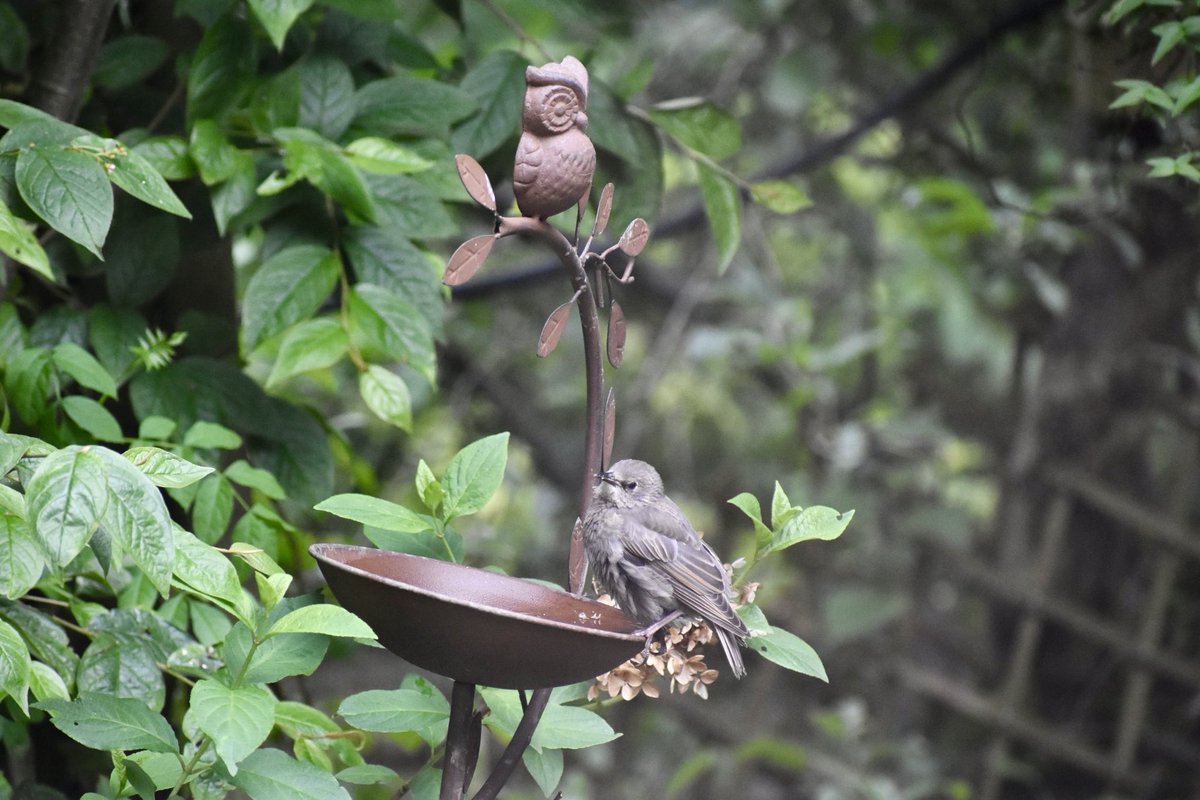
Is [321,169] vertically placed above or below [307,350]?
above

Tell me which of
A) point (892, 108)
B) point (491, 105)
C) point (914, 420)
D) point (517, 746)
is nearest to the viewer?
point (517, 746)

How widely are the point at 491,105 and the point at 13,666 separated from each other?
112 cm

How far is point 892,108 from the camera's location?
3.62 metres

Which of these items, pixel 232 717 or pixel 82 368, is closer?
pixel 232 717

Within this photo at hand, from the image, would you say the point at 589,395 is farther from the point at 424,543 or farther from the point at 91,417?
the point at 91,417

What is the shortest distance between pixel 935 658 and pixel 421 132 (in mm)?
3488

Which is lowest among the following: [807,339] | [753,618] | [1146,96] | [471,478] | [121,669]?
[121,669]

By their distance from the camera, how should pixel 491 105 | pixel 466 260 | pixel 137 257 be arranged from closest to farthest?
Result: pixel 466 260, pixel 137 257, pixel 491 105

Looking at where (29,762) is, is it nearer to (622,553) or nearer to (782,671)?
(622,553)

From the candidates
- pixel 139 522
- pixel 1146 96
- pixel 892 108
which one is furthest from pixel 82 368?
pixel 892 108

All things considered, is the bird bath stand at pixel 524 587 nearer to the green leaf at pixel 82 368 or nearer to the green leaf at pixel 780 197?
the green leaf at pixel 82 368

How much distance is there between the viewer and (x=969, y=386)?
Answer: 5207mm

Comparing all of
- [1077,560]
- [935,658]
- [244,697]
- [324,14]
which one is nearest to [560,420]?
[935,658]

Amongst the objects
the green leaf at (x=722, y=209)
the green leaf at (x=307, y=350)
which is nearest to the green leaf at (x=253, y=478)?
the green leaf at (x=307, y=350)
